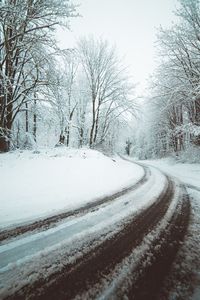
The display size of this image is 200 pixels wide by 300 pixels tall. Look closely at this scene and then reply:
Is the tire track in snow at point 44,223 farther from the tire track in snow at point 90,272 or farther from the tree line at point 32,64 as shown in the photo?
the tree line at point 32,64

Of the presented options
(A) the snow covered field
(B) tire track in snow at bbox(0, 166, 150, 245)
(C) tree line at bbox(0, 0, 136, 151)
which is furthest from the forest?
(B) tire track in snow at bbox(0, 166, 150, 245)

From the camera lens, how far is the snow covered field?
3.40 m

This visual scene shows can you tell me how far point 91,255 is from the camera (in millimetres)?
1895

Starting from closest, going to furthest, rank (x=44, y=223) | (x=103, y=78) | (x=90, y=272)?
(x=90, y=272) → (x=44, y=223) → (x=103, y=78)

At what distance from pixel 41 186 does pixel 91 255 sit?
12.9 feet

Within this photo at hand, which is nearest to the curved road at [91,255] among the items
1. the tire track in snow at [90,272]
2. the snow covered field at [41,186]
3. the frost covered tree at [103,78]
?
the tire track in snow at [90,272]

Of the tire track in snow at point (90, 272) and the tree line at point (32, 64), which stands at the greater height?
the tree line at point (32, 64)

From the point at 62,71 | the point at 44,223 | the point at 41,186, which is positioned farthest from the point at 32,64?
the point at 44,223

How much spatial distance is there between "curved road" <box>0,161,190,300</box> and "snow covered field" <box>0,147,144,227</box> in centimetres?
65

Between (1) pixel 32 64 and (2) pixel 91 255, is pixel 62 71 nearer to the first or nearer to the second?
(1) pixel 32 64

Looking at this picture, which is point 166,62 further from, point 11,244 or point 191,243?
point 11,244

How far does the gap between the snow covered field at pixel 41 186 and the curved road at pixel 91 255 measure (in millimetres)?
648

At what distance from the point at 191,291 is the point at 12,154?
8.79 m

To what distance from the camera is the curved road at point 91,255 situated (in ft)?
4.54
